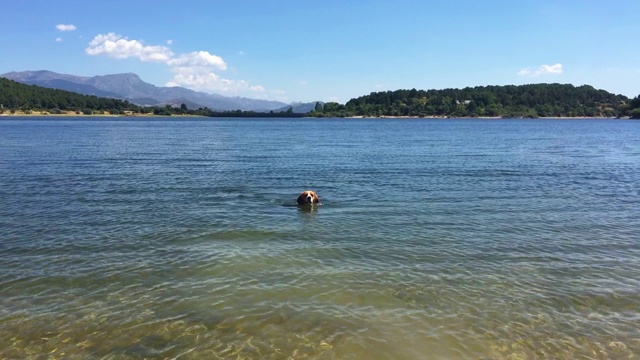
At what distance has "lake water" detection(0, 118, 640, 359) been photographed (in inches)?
416

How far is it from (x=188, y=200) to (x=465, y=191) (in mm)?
17912

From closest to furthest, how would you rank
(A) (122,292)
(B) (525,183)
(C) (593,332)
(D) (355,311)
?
(C) (593,332) → (D) (355,311) → (A) (122,292) → (B) (525,183)

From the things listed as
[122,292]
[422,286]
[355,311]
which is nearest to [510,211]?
[422,286]

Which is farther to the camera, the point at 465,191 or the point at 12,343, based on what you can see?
the point at 465,191

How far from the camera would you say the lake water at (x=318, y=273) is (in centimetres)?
1055

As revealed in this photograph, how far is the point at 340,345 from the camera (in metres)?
10.4

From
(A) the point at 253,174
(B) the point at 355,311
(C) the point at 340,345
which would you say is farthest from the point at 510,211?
(A) the point at 253,174

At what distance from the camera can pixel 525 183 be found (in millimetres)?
34688

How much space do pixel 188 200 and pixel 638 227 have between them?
76.3ft

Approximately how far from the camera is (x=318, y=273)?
14734 mm

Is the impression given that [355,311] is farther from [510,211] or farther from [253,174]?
[253,174]

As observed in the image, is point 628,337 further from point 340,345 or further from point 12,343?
point 12,343

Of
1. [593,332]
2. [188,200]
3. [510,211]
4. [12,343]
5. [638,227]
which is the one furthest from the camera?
[188,200]

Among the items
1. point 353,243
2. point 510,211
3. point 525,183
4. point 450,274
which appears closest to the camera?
point 450,274
